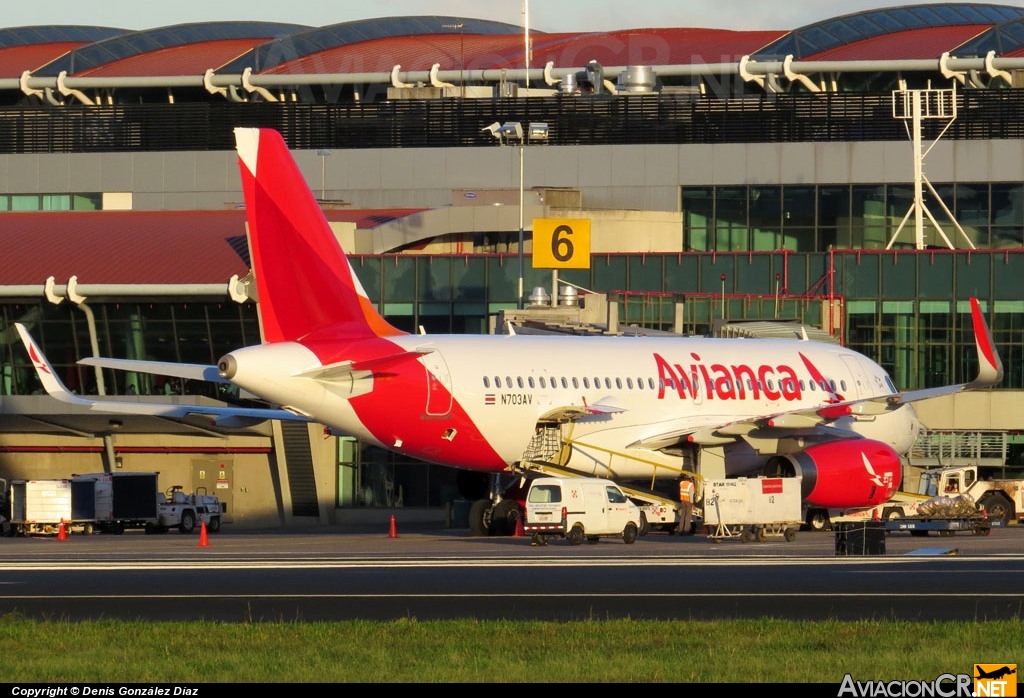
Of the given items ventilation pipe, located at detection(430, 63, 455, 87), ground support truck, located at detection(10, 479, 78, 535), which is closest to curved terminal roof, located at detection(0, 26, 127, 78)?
ventilation pipe, located at detection(430, 63, 455, 87)

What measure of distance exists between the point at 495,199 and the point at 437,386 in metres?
33.6

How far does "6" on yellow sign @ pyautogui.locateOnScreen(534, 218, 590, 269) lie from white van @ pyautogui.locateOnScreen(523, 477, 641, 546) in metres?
19.7

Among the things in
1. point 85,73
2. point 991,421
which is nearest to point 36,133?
point 85,73

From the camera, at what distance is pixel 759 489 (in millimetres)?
38656

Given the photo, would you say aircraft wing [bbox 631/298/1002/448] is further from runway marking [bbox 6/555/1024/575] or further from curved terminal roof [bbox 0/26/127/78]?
curved terminal roof [bbox 0/26/127/78]

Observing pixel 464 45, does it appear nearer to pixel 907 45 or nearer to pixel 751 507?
pixel 907 45

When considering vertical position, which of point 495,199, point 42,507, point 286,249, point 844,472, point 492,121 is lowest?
point 42,507

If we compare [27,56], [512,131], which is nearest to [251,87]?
[27,56]

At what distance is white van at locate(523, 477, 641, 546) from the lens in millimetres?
36625

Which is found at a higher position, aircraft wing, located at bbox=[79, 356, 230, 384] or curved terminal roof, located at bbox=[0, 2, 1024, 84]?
curved terminal roof, located at bbox=[0, 2, 1024, 84]

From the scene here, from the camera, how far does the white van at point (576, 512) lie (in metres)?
36.6

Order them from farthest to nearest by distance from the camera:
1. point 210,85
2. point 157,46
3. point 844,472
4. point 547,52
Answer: point 157,46
point 547,52
point 210,85
point 844,472

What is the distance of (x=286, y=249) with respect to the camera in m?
36.0

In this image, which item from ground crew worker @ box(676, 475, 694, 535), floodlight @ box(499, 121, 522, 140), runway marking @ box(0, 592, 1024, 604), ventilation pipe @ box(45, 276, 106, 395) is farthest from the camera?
ventilation pipe @ box(45, 276, 106, 395)
